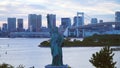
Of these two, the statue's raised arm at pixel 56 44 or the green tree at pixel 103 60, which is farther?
the green tree at pixel 103 60

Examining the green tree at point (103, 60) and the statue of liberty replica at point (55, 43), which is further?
the green tree at point (103, 60)

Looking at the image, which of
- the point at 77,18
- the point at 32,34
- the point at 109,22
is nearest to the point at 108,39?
the point at 109,22

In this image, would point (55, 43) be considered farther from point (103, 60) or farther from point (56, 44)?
point (103, 60)

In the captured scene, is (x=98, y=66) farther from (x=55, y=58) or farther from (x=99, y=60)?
(x=55, y=58)

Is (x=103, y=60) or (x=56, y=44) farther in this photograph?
(x=103, y=60)

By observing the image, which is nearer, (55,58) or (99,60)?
(55,58)

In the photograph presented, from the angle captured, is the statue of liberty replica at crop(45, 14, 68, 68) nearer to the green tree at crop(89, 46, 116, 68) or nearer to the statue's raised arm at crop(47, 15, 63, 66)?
the statue's raised arm at crop(47, 15, 63, 66)

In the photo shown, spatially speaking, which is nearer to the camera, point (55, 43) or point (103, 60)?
point (55, 43)

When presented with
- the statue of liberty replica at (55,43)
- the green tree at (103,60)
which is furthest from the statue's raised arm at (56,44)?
the green tree at (103,60)

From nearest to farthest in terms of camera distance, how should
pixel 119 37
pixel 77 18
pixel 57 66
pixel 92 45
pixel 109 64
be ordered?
1. pixel 57 66
2. pixel 109 64
3. pixel 92 45
4. pixel 119 37
5. pixel 77 18

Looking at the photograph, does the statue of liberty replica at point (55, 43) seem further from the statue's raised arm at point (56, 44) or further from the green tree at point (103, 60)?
the green tree at point (103, 60)

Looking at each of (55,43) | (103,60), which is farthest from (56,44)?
(103,60)
